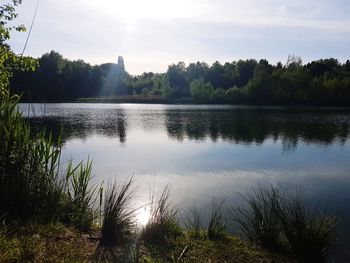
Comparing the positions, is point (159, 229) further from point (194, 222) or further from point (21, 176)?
point (21, 176)

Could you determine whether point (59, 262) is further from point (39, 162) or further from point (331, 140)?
point (331, 140)

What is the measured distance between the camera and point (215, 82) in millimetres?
92438

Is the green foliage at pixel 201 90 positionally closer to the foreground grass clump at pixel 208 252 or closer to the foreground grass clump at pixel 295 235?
the foreground grass clump at pixel 295 235

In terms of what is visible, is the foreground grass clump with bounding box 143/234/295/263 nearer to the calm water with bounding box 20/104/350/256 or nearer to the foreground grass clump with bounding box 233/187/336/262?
the foreground grass clump with bounding box 233/187/336/262

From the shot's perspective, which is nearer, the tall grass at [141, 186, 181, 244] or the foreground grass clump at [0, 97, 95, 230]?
the foreground grass clump at [0, 97, 95, 230]

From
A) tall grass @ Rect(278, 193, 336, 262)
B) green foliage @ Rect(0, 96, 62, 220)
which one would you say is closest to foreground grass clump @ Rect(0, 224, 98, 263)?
green foliage @ Rect(0, 96, 62, 220)

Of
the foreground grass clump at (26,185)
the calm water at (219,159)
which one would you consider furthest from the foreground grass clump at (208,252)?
the calm water at (219,159)

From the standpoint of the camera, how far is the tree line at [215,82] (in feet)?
223

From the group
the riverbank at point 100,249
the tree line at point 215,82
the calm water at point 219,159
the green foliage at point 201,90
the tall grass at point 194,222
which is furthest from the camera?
A: the green foliage at point 201,90

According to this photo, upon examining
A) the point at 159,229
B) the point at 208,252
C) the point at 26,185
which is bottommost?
the point at 208,252

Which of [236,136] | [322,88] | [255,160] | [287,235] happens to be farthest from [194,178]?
[322,88]

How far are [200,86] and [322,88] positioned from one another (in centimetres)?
2582

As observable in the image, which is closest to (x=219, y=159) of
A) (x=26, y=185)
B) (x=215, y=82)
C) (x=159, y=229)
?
(x=159, y=229)

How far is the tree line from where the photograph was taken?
223 ft
